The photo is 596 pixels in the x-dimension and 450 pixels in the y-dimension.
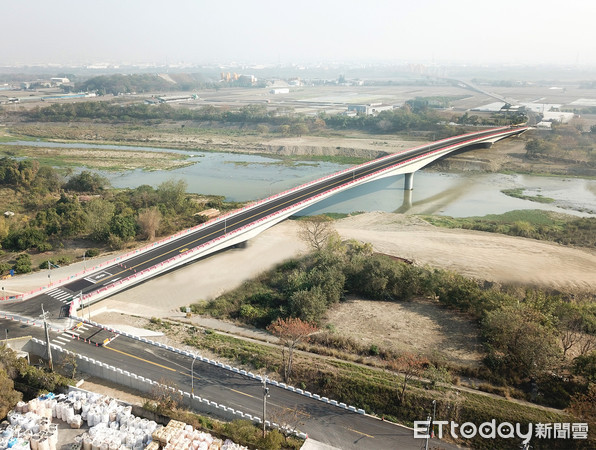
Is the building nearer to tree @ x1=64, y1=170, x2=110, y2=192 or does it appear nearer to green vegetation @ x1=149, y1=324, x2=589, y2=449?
tree @ x1=64, y1=170, x2=110, y2=192

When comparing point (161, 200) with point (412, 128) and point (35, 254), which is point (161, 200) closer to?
point (35, 254)

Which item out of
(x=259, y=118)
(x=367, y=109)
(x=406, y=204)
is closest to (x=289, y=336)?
(x=406, y=204)

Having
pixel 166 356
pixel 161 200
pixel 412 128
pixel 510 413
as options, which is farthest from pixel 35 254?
pixel 412 128

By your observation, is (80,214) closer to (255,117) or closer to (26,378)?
(26,378)

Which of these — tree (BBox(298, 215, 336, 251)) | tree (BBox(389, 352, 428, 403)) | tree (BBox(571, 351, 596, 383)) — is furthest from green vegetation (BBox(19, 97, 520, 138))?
tree (BBox(389, 352, 428, 403))

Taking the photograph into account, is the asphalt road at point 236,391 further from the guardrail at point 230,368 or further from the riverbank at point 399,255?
the riverbank at point 399,255

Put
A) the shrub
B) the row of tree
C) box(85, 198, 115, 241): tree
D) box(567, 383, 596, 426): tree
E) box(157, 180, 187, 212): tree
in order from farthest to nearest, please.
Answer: the row of tree < box(157, 180, 187, 212): tree < box(85, 198, 115, 241): tree < the shrub < box(567, 383, 596, 426): tree

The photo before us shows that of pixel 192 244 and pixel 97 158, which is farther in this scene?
pixel 97 158
